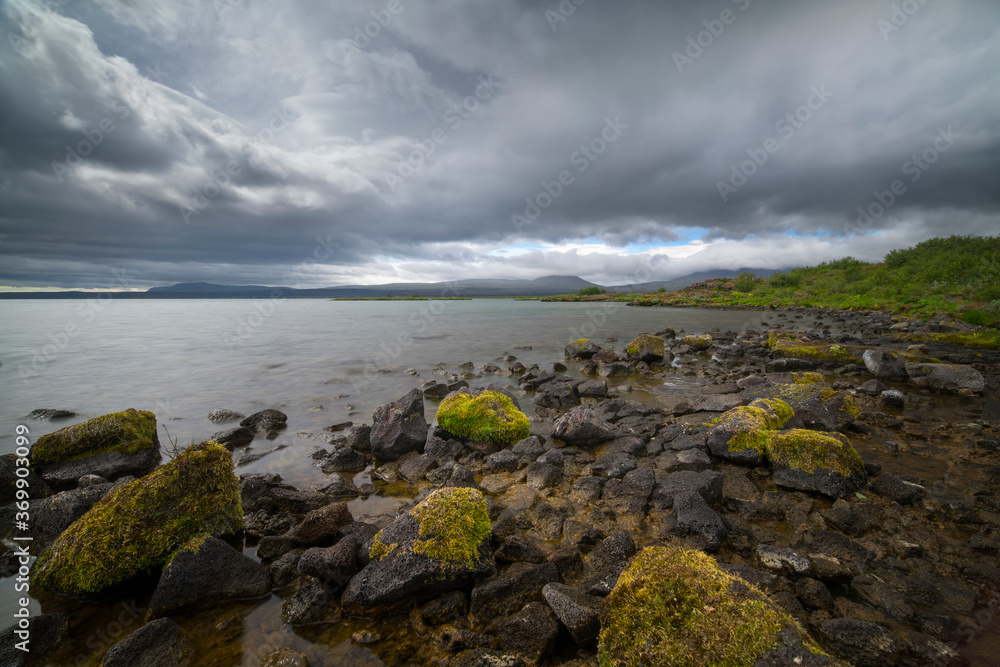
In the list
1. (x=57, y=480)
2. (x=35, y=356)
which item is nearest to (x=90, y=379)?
(x=35, y=356)

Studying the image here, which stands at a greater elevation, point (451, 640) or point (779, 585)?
point (779, 585)

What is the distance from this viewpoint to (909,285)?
4847 cm

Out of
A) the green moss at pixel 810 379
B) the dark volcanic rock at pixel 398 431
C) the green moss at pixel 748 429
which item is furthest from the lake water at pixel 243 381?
the green moss at pixel 810 379

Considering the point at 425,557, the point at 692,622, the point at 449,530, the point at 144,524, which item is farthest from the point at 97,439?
the point at 692,622

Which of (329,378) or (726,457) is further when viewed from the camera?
(329,378)

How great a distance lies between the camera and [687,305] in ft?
260

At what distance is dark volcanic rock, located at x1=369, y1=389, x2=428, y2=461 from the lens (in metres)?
8.16

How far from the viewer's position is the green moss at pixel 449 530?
4133 mm

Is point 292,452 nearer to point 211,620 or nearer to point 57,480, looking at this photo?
point 57,480

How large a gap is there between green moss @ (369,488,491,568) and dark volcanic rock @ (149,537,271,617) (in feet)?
4.67

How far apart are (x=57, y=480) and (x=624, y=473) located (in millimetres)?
10799

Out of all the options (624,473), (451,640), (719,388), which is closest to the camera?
(451,640)

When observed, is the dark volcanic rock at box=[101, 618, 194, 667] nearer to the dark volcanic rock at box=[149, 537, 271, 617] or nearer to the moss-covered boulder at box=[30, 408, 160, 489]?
the dark volcanic rock at box=[149, 537, 271, 617]

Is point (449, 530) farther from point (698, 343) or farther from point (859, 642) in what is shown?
point (698, 343)
